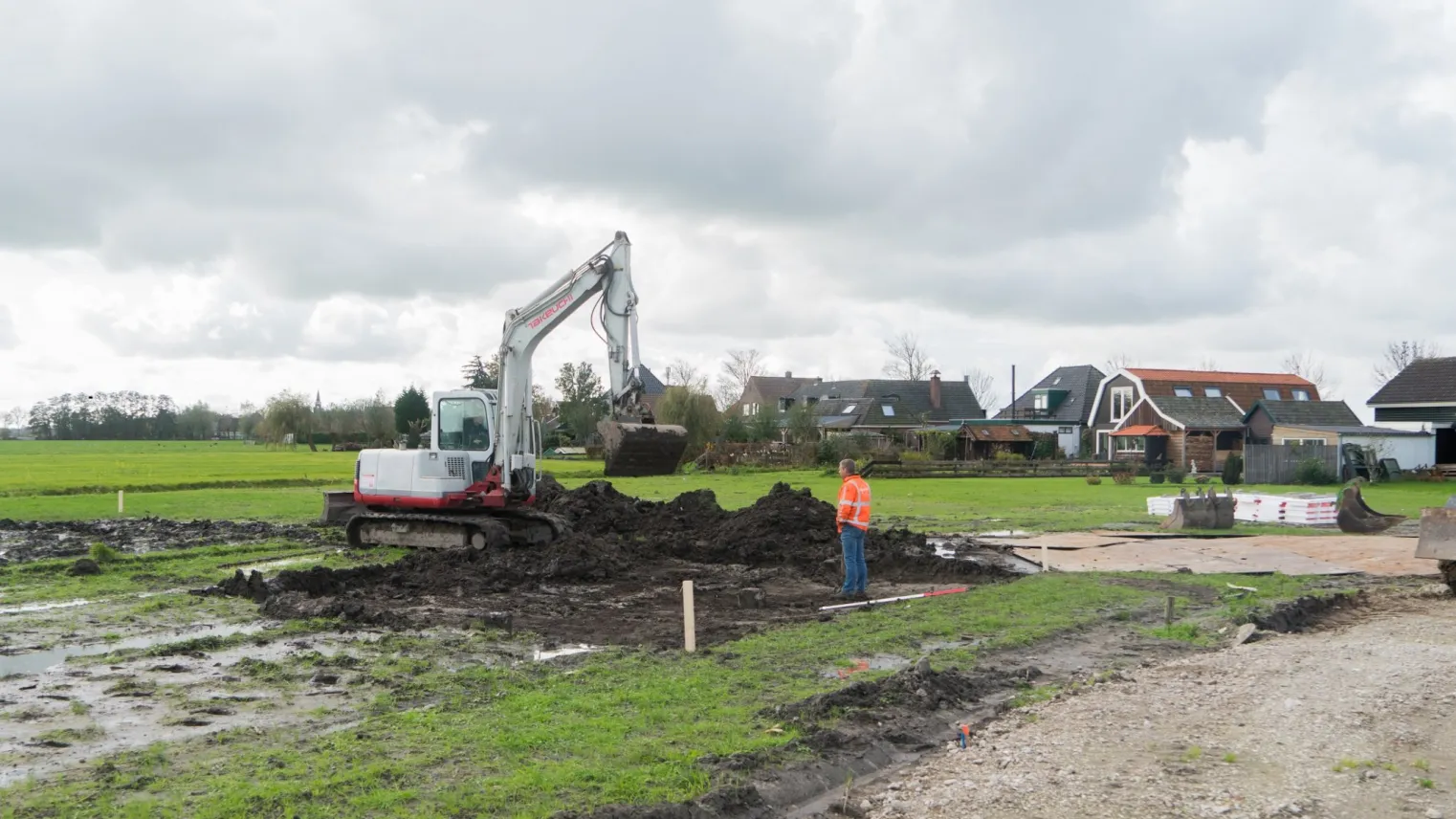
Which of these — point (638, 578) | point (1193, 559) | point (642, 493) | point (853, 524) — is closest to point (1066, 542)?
point (1193, 559)

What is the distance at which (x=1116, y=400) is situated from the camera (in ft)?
216

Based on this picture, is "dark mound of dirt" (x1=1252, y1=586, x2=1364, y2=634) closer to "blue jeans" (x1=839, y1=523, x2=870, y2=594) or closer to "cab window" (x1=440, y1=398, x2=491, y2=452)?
"blue jeans" (x1=839, y1=523, x2=870, y2=594)

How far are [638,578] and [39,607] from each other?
7.64 metres

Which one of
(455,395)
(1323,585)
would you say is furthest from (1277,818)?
(455,395)

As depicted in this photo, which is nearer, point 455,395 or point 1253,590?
point 1253,590

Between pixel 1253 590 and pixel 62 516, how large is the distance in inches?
1060

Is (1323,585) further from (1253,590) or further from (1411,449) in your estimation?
(1411,449)

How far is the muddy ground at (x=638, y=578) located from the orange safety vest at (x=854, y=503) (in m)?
1.11

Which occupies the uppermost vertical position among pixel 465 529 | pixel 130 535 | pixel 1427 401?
pixel 1427 401

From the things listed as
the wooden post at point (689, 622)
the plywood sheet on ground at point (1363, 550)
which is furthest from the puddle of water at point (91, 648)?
the plywood sheet on ground at point (1363, 550)

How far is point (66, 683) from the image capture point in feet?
31.0

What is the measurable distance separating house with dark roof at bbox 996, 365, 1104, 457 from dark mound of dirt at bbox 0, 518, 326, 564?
56.6 metres

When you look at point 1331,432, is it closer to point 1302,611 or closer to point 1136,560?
point 1136,560

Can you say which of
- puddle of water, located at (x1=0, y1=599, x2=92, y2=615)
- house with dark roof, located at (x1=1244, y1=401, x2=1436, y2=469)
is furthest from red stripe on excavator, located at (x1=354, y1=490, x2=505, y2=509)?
house with dark roof, located at (x1=1244, y1=401, x2=1436, y2=469)
